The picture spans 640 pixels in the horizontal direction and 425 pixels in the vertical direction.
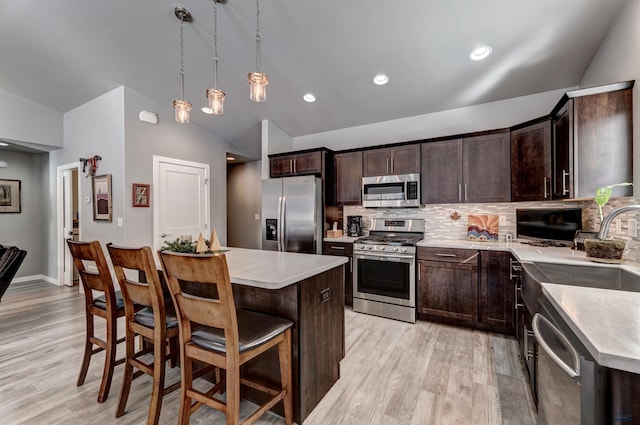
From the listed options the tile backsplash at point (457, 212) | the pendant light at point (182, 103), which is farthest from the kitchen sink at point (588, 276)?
the pendant light at point (182, 103)

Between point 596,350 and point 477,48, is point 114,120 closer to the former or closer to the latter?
point 477,48

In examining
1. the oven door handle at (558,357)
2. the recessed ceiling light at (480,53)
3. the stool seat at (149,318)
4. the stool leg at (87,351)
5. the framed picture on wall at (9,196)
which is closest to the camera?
the oven door handle at (558,357)

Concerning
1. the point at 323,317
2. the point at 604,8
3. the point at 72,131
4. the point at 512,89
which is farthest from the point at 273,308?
the point at 72,131

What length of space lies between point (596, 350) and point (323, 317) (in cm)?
142

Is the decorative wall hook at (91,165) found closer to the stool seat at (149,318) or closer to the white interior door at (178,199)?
the white interior door at (178,199)

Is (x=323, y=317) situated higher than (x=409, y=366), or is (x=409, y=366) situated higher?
(x=323, y=317)

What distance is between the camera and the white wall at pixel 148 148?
388 centimetres

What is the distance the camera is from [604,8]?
2.16m

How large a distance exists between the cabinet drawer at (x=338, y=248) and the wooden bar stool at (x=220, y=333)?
2.21 meters

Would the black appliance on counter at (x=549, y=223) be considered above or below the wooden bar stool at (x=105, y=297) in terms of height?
above

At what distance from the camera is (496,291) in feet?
9.57

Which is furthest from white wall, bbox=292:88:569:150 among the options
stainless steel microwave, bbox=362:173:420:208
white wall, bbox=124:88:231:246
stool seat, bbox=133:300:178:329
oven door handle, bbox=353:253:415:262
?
stool seat, bbox=133:300:178:329

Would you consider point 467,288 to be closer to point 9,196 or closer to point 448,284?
point 448,284

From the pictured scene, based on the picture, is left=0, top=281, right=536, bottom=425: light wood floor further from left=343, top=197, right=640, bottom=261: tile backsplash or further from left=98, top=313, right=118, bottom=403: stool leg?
left=343, top=197, right=640, bottom=261: tile backsplash
